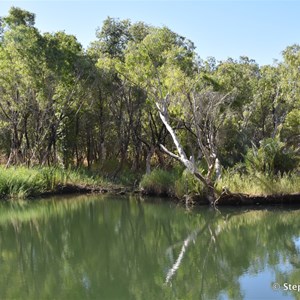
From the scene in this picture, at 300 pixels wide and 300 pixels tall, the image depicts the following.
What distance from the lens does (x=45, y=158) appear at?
22.8 m

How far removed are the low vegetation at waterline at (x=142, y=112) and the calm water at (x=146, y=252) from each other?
2183 mm

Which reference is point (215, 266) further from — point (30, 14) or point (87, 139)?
point (87, 139)

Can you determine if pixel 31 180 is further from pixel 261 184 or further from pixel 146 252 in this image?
pixel 146 252

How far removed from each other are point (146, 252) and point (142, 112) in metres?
14.6

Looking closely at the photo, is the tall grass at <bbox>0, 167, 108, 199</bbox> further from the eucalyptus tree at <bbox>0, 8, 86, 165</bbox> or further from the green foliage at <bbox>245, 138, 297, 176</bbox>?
the green foliage at <bbox>245, 138, 297, 176</bbox>

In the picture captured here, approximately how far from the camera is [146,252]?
1097 cm

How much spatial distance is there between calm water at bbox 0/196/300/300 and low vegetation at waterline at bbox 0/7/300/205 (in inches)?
85.9

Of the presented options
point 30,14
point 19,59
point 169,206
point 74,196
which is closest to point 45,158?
point 74,196

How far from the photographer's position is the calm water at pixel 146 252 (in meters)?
8.04

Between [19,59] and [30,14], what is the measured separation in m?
2.49

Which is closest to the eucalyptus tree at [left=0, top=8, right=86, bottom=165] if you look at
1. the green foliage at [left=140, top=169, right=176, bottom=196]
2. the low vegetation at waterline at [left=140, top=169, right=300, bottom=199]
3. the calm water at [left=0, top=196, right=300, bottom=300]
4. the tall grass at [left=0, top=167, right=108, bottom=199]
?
the tall grass at [left=0, top=167, right=108, bottom=199]

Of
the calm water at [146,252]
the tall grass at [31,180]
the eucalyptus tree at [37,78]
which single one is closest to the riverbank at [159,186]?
the tall grass at [31,180]

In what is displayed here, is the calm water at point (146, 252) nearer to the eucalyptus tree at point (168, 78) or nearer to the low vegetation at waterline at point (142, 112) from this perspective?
the low vegetation at waterline at point (142, 112)

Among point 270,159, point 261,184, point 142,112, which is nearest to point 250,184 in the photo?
point 261,184
